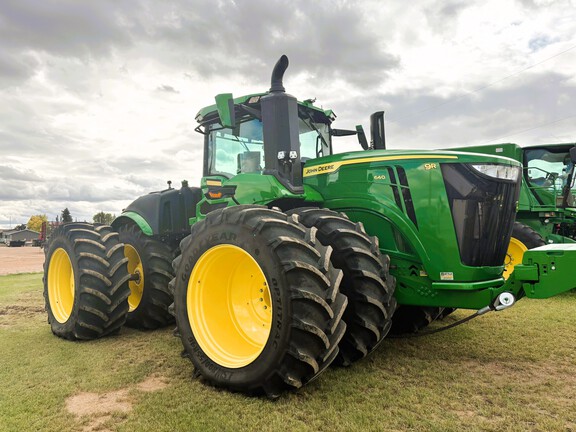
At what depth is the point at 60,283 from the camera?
235 inches

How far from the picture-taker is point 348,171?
428cm

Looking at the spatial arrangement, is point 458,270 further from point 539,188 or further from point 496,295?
point 539,188

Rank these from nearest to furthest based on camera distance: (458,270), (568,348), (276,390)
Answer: (276,390)
(458,270)
(568,348)

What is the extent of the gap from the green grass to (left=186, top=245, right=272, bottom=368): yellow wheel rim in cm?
41

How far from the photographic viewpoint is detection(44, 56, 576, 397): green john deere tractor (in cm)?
324

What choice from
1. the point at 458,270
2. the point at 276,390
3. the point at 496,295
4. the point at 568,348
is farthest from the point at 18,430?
the point at 568,348

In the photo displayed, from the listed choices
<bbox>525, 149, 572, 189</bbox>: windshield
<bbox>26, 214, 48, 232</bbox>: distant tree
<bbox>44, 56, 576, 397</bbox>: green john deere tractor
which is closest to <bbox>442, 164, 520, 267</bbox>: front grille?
<bbox>44, 56, 576, 397</bbox>: green john deere tractor

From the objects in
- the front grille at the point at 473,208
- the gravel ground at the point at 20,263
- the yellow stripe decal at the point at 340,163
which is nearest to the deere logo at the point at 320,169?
the yellow stripe decal at the point at 340,163

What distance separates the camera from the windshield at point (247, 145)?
5227 mm

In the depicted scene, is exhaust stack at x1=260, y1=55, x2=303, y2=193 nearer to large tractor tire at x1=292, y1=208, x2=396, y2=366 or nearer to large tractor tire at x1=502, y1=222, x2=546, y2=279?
large tractor tire at x1=292, y1=208, x2=396, y2=366

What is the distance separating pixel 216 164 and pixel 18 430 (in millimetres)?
3583

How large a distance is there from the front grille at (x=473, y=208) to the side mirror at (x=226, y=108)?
83.6 inches

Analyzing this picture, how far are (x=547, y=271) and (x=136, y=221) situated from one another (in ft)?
15.9

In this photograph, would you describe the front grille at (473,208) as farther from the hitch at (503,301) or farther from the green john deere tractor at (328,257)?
the hitch at (503,301)
